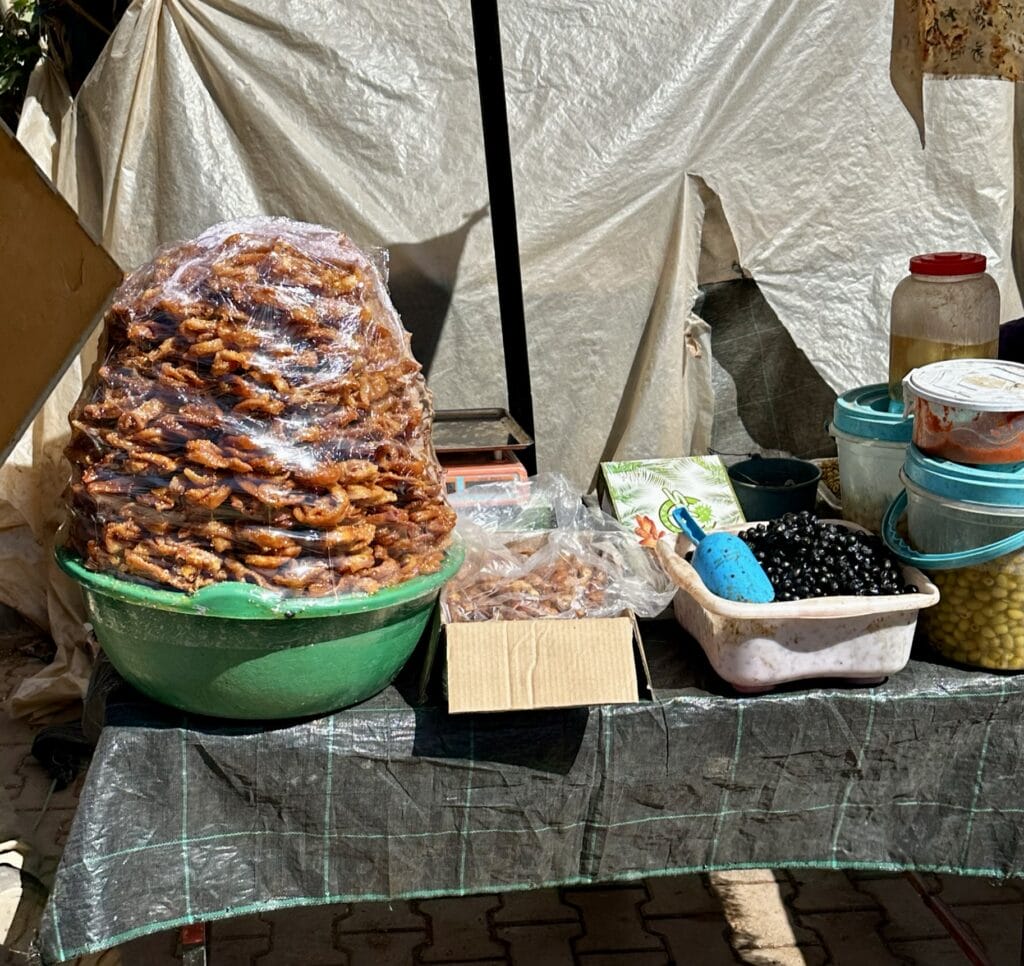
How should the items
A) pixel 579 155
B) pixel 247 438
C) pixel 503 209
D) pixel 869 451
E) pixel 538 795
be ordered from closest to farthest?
pixel 247 438 < pixel 538 795 < pixel 869 451 < pixel 503 209 < pixel 579 155

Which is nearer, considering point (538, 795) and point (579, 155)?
point (538, 795)

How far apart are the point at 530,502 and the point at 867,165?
1.83 m

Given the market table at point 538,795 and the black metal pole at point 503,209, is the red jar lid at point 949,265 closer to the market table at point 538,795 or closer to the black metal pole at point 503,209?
the market table at point 538,795

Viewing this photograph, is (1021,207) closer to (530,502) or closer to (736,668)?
(530,502)

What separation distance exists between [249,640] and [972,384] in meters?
1.36

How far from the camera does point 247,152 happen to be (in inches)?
140

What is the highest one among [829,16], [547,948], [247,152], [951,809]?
[829,16]

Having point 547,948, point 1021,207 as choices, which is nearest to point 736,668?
point 547,948

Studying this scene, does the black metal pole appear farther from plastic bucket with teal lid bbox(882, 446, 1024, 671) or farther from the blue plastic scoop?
plastic bucket with teal lid bbox(882, 446, 1024, 671)

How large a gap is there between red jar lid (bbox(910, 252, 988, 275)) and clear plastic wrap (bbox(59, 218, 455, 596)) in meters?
1.24

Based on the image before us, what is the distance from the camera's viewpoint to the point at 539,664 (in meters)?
1.92

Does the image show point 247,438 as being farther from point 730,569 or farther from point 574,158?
point 574,158

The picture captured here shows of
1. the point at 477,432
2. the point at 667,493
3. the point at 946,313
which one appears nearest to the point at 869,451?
the point at 946,313

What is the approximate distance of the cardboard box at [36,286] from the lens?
184cm
